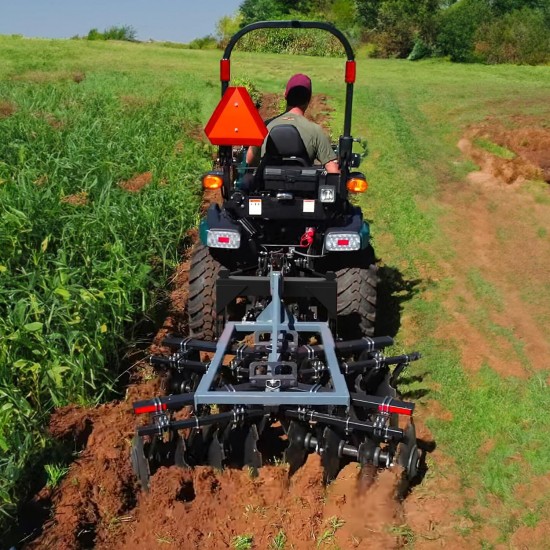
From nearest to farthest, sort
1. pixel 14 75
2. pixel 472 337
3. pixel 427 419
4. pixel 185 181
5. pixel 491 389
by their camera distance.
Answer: pixel 427 419, pixel 491 389, pixel 472 337, pixel 185 181, pixel 14 75

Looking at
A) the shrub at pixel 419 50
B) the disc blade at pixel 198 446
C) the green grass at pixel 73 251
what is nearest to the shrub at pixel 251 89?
the green grass at pixel 73 251

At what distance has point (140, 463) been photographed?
3.26m

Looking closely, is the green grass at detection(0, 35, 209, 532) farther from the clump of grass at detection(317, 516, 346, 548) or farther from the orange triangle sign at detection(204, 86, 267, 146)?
the clump of grass at detection(317, 516, 346, 548)

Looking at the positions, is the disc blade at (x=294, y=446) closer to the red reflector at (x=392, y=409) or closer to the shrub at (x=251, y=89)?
the red reflector at (x=392, y=409)

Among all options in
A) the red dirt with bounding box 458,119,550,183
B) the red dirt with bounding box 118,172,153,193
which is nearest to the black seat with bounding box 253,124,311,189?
the red dirt with bounding box 118,172,153,193

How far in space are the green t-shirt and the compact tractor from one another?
0.09 metres

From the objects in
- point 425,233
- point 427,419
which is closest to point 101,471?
point 427,419

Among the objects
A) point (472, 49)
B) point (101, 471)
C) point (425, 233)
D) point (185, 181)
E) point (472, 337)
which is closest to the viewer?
point (101, 471)

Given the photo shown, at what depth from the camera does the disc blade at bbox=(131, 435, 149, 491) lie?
10.7ft

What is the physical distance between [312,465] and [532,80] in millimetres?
15923

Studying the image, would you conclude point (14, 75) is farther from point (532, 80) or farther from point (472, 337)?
point (472, 337)

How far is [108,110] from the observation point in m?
11.4

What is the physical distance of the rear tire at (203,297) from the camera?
4496mm

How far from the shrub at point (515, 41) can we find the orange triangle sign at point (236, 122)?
78.9 ft
